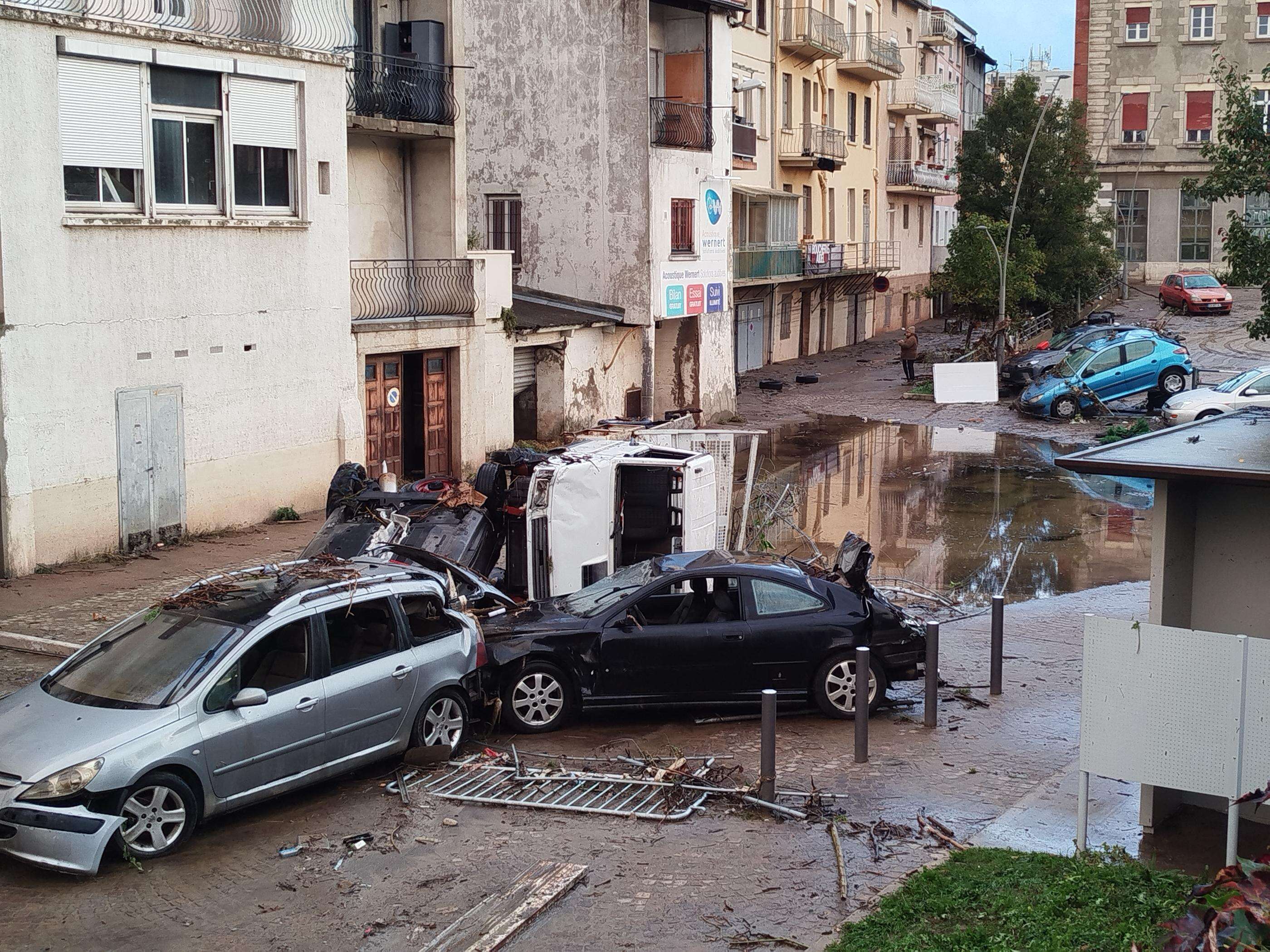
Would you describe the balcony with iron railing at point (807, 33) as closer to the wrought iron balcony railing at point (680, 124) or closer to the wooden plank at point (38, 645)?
the wrought iron balcony railing at point (680, 124)

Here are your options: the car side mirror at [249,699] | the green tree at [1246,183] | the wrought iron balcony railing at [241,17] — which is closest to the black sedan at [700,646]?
the car side mirror at [249,699]

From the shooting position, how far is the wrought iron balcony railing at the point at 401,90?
77.4 feet

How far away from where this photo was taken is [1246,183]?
1678 cm

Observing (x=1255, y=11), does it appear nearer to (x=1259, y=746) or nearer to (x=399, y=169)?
(x=399, y=169)

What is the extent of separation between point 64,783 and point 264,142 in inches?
562

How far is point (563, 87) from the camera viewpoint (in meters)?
30.6

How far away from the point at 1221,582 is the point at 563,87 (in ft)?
79.7

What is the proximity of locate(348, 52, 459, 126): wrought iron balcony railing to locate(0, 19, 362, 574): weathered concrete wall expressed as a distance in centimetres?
174

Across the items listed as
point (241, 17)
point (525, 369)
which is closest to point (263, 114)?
point (241, 17)

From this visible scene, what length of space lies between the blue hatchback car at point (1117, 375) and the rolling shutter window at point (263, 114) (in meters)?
20.2

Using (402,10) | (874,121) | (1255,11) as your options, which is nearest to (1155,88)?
(1255,11)

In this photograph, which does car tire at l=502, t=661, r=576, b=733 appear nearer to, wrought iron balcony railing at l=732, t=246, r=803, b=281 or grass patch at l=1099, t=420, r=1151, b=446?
grass patch at l=1099, t=420, r=1151, b=446

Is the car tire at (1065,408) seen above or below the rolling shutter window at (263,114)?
below

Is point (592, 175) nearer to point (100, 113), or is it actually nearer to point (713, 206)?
point (713, 206)
